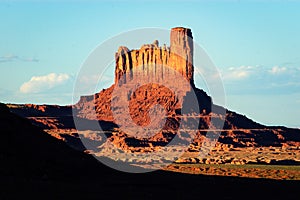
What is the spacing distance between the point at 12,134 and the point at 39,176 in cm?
1110

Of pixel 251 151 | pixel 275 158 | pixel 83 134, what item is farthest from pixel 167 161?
pixel 83 134

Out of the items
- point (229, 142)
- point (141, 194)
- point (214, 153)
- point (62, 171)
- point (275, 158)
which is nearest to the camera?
point (141, 194)

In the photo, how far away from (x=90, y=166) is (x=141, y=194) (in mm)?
21105

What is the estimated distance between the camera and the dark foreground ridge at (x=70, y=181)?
183 ft

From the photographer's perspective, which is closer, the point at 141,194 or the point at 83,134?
the point at 141,194

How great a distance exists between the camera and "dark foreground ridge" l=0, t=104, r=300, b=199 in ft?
183

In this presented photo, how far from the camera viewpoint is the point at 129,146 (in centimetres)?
17788

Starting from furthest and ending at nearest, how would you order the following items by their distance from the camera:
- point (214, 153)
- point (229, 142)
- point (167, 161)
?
point (229, 142) < point (214, 153) < point (167, 161)

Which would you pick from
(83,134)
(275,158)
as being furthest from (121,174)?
(83,134)

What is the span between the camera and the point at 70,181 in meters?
66.3

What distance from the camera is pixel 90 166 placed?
80688mm

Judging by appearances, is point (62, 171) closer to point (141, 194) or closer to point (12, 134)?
point (12, 134)

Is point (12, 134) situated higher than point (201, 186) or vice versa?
point (12, 134)

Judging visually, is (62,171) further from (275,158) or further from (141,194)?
(275,158)
